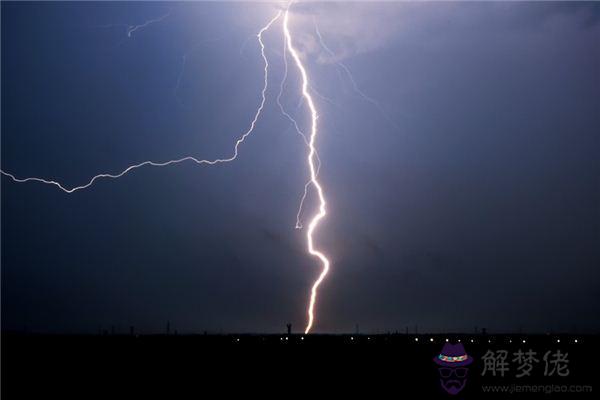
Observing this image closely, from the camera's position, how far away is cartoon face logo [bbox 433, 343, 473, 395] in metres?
13.9

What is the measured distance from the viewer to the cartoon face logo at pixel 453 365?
1385 centimetres

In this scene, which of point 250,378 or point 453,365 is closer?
point 453,365

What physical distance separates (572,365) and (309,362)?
994 cm

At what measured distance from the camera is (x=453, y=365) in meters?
14.3

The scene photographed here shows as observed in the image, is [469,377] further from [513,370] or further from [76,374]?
[76,374]

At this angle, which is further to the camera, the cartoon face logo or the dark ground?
the dark ground

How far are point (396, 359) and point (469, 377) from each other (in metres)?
8.00

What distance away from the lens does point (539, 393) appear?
14.6 meters

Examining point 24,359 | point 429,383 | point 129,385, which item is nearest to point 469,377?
point 429,383

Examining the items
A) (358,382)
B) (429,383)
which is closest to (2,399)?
(358,382)

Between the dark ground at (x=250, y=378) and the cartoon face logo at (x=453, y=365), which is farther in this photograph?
the dark ground at (x=250, y=378)

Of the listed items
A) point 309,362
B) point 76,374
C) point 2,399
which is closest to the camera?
point 2,399

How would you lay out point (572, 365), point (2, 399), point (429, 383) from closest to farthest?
point (2, 399) < point (429, 383) < point (572, 365)

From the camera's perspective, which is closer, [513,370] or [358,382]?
[358,382]
